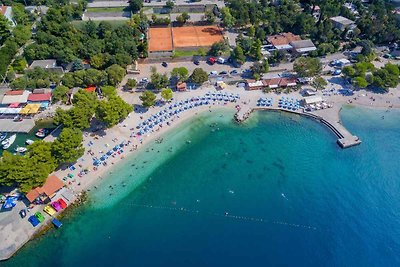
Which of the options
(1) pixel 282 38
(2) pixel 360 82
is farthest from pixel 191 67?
(2) pixel 360 82

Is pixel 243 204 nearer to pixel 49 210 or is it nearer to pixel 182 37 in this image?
pixel 49 210

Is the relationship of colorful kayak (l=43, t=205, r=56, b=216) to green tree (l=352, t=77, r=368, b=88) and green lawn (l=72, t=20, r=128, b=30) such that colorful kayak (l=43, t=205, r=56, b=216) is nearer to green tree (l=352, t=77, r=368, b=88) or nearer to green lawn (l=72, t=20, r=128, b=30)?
green lawn (l=72, t=20, r=128, b=30)

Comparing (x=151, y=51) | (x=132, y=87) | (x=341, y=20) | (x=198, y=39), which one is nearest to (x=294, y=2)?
(x=341, y=20)

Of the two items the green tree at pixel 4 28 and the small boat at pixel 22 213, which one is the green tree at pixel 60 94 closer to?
the small boat at pixel 22 213

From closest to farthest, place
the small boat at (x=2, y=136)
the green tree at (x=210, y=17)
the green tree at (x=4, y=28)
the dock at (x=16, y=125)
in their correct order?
the small boat at (x=2, y=136)
the dock at (x=16, y=125)
the green tree at (x=4, y=28)
the green tree at (x=210, y=17)

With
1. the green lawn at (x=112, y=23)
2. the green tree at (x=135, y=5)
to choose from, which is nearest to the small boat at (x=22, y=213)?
the green lawn at (x=112, y=23)
